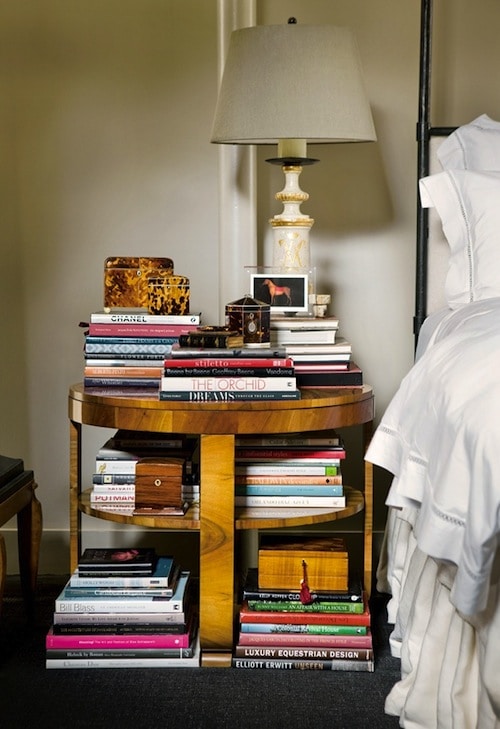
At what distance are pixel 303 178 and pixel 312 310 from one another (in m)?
0.60

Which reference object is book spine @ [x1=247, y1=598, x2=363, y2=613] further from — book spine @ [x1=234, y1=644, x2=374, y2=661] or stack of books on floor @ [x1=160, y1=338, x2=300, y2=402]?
stack of books on floor @ [x1=160, y1=338, x2=300, y2=402]

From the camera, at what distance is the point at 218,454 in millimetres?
2096

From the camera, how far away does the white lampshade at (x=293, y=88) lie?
2234mm

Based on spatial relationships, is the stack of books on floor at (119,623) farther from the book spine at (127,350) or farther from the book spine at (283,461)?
the book spine at (127,350)

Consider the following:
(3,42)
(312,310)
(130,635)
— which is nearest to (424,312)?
(312,310)

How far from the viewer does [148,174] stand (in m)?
2.82

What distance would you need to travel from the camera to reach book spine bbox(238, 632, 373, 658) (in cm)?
216

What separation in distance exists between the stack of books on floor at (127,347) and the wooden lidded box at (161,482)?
→ 0.60 feet

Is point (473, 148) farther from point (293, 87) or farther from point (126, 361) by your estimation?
point (126, 361)

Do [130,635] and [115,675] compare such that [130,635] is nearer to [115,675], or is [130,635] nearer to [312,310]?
[115,675]

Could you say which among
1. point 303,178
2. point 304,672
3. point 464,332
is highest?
point 303,178

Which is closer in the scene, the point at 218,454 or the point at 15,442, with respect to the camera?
the point at 218,454

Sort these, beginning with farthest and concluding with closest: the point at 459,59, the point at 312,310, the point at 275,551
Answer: the point at 459,59 < the point at 312,310 < the point at 275,551

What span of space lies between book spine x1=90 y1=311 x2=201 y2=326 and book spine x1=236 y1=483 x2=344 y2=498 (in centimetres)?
39
